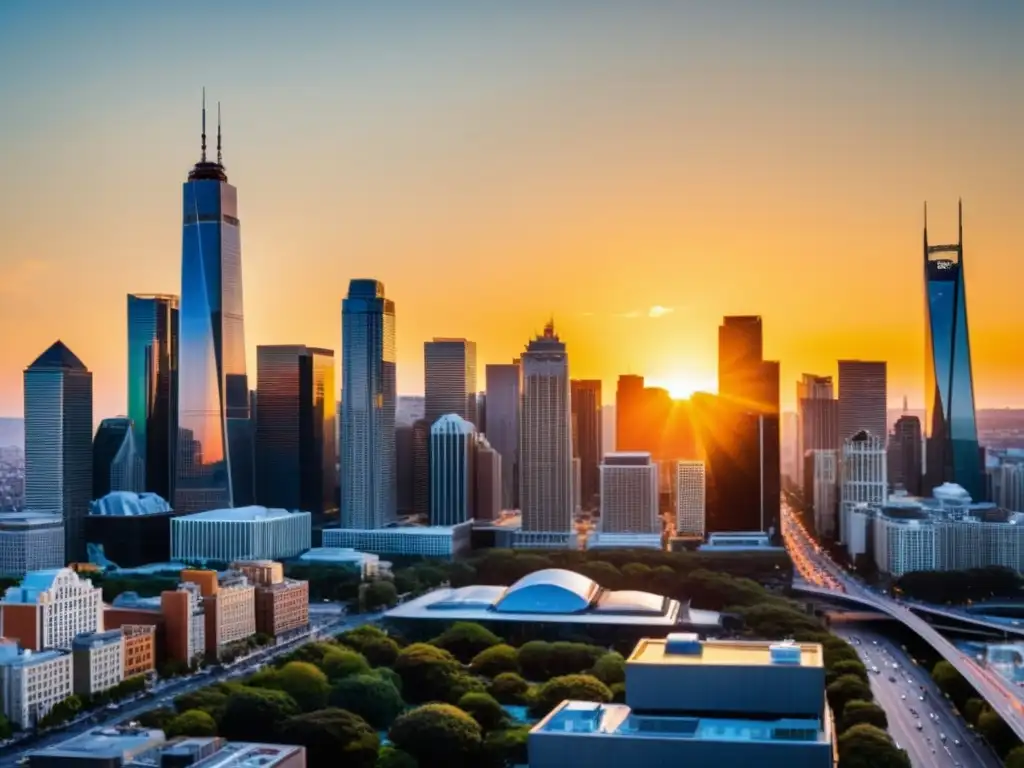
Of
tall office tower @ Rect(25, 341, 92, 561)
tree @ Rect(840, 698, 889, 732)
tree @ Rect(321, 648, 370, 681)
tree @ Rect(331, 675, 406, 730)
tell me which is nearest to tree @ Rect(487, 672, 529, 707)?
tree @ Rect(331, 675, 406, 730)

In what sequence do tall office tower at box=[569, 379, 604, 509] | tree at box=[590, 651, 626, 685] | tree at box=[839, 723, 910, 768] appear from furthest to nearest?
tall office tower at box=[569, 379, 604, 509] < tree at box=[590, 651, 626, 685] < tree at box=[839, 723, 910, 768]

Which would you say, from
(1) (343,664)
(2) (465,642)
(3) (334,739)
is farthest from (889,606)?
(3) (334,739)

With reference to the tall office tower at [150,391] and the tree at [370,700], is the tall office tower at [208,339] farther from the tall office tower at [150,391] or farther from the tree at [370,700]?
the tree at [370,700]

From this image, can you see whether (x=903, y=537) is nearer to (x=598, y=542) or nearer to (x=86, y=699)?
(x=598, y=542)

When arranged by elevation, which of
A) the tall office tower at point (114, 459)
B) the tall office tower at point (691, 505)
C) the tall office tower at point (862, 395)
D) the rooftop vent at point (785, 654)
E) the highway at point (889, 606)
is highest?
the tall office tower at point (862, 395)

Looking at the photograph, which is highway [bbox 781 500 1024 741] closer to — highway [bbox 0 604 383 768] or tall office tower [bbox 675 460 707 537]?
tall office tower [bbox 675 460 707 537]

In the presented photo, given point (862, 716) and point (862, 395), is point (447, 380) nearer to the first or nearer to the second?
point (862, 395)

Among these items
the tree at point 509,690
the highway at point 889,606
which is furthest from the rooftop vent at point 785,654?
the tree at point 509,690
